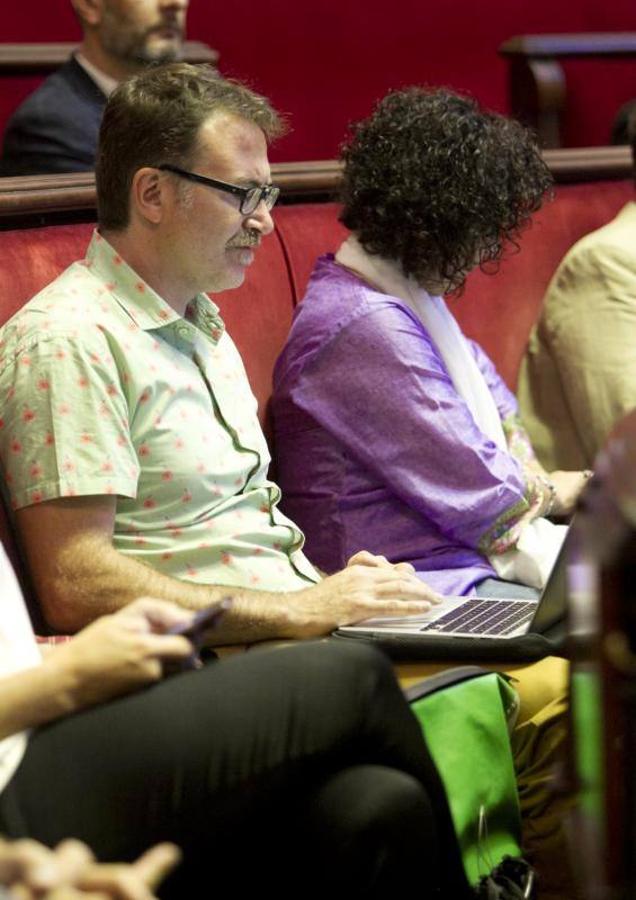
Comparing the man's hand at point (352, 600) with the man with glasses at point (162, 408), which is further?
the man's hand at point (352, 600)

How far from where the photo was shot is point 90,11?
10.3ft

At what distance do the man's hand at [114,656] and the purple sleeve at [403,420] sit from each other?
31.8 inches

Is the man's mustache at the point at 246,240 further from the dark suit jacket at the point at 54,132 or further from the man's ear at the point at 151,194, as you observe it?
the dark suit jacket at the point at 54,132

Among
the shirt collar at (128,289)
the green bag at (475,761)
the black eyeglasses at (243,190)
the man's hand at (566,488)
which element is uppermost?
the black eyeglasses at (243,190)

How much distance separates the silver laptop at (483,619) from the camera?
175cm

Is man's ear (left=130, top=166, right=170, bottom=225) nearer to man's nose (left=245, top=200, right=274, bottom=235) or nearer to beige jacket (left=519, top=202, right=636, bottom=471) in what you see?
man's nose (left=245, top=200, right=274, bottom=235)

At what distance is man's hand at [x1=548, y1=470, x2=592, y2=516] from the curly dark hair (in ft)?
Result: 1.17

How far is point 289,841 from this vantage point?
56.0 inches

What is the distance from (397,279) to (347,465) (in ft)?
0.95

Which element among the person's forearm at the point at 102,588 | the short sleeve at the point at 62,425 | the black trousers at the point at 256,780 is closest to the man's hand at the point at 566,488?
the person's forearm at the point at 102,588

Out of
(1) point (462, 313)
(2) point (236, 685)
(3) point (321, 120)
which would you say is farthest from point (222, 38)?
(2) point (236, 685)

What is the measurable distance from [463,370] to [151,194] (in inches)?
23.5

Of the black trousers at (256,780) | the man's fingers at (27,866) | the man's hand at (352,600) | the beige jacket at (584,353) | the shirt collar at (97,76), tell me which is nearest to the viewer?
the man's fingers at (27,866)

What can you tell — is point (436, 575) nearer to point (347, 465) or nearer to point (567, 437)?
point (347, 465)
